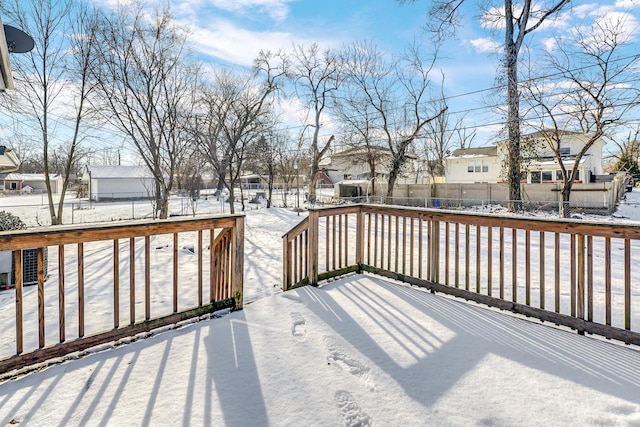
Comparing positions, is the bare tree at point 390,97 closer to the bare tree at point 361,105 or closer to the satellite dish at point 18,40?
the bare tree at point 361,105

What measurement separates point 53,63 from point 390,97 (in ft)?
47.4

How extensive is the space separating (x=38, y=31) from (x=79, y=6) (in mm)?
1313

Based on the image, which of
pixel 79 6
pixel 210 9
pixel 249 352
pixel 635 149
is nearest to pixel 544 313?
pixel 249 352

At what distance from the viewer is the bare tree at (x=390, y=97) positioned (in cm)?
1689

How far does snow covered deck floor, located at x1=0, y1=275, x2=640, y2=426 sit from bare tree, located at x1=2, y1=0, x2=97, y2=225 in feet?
32.7

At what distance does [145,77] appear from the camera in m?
10.4

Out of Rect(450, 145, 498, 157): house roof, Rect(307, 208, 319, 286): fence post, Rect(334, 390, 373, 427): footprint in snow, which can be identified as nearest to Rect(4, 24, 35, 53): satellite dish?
Rect(307, 208, 319, 286): fence post

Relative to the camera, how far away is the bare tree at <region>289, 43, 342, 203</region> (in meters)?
18.3

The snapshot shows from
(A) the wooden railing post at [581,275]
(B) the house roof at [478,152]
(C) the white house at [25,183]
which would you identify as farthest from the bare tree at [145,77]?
(C) the white house at [25,183]

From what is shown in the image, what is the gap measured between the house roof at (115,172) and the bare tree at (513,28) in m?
26.7

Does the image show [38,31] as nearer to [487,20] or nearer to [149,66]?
[149,66]

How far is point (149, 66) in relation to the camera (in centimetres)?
1038

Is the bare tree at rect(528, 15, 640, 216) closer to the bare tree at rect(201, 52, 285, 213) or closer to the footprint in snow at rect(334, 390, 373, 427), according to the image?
the bare tree at rect(201, 52, 285, 213)

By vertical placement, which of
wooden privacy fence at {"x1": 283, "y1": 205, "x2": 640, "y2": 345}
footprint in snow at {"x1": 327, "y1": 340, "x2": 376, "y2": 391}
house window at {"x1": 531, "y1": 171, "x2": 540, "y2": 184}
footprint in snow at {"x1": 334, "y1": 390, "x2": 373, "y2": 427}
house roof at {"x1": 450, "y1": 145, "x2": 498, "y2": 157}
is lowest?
footprint in snow at {"x1": 334, "y1": 390, "x2": 373, "y2": 427}
